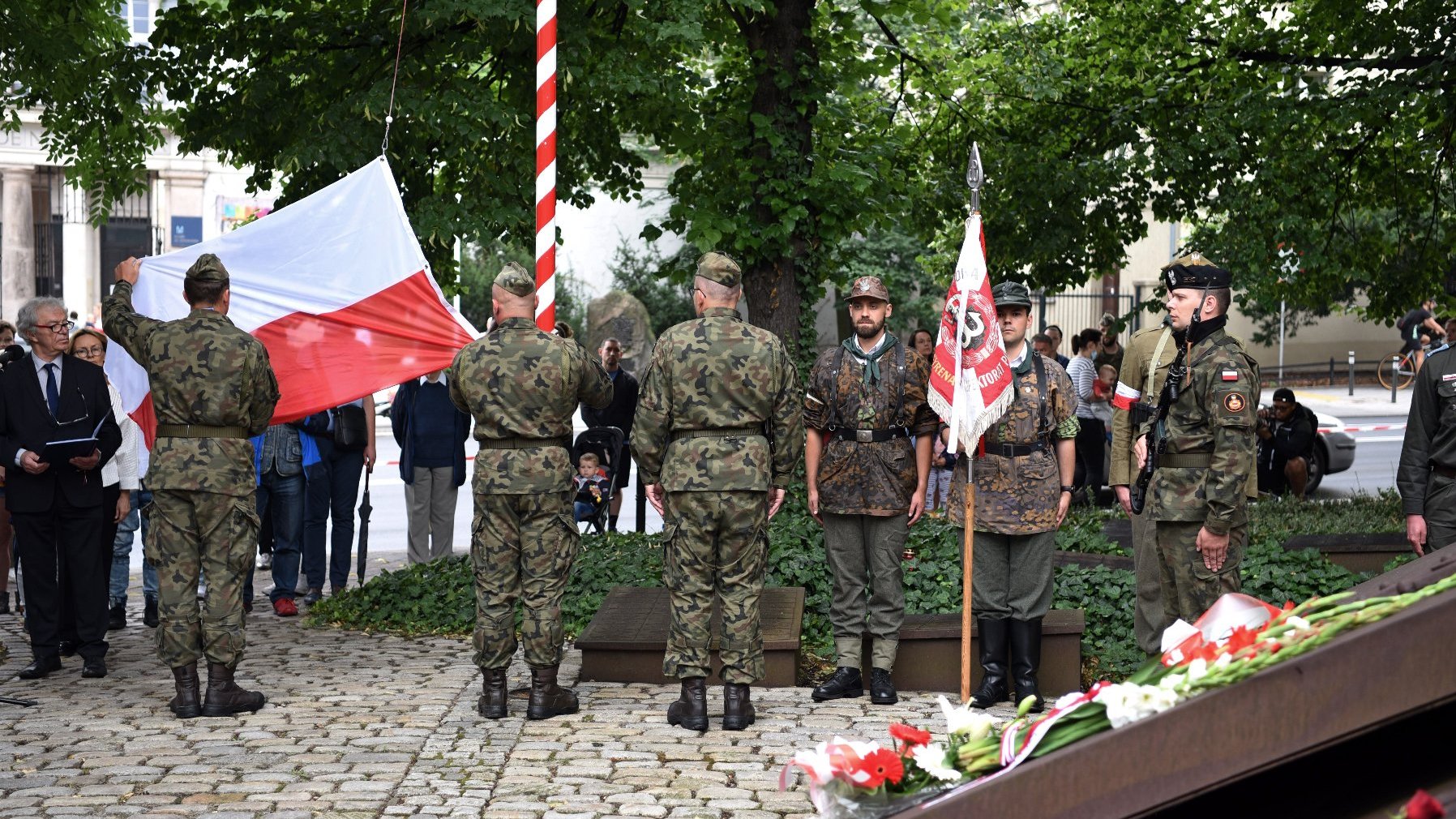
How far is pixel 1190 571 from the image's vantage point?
6.62m

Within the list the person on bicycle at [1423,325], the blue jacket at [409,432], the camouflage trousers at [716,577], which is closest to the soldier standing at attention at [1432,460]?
the person on bicycle at [1423,325]

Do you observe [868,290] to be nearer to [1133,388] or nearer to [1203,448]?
[1133,388]

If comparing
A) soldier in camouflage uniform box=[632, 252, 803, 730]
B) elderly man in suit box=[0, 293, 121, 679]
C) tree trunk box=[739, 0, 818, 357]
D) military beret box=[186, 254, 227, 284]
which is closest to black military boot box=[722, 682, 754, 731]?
soldier in camouflage uniform box=[632, 252, 803, 730]

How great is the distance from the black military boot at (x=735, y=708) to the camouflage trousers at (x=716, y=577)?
0.13ft

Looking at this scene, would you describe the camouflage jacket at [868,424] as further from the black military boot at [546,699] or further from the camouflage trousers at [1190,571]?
the black military boot at [546,699]

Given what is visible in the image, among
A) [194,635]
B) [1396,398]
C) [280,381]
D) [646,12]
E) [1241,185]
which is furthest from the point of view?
[1396,398]

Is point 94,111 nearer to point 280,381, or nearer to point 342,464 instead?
point 342,464

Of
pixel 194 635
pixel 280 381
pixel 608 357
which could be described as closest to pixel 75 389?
pixel 280 381

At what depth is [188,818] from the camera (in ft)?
A: 17.7

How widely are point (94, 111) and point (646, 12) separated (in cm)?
420

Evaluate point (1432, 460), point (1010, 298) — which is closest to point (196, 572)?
point (1010, 298)

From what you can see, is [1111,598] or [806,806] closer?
[806,806]

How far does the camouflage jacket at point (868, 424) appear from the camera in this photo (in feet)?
24.0

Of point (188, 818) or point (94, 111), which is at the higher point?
point (94, 111)
